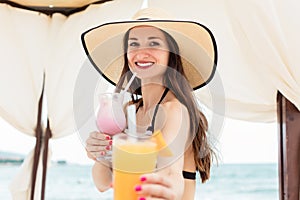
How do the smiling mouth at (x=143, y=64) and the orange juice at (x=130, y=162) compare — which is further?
the smiling mouth at (x=143, y=64)

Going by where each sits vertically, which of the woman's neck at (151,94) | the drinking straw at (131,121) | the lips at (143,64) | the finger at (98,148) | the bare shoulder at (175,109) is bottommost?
the finger at (98,148)

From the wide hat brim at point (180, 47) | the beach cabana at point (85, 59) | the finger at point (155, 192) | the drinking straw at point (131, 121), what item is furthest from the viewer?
the beach cabana at point (85, 59)

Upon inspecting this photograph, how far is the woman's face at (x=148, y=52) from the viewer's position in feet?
4.19

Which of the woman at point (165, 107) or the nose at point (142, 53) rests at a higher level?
the nose at point (142, 53)

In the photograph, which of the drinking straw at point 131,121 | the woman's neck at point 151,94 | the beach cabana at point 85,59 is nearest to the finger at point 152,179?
the drinking straw at point 131,121

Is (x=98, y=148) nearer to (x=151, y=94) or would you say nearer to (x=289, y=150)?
(x=151, y=94)

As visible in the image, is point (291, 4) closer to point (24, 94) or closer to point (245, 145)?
point (24, 94)

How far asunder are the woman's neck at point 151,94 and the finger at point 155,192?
13.5 inches

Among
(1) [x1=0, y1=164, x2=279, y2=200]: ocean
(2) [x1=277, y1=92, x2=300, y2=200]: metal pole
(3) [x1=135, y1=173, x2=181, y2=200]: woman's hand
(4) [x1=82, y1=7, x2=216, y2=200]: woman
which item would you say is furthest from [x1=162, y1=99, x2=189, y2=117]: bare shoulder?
(1) [x1=0, y1=164, x2=279, y2=200]: ocean

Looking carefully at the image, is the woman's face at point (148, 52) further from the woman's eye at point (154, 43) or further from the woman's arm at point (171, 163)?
the woman's arm at point (171, 163)

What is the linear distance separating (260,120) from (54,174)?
9.93 m

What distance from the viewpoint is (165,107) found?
1216 mm

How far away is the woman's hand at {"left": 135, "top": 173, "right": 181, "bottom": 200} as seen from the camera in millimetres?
1000

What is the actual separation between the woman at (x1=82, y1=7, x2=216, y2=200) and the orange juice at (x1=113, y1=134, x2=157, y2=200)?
100 mm
